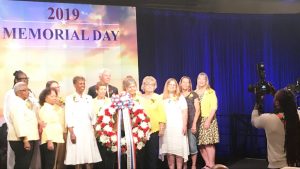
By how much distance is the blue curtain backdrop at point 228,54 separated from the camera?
8.66 m

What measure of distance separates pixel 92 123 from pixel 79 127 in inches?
7.0

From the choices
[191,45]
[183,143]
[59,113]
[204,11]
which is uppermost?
[204,11]

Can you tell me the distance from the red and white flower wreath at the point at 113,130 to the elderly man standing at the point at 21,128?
2.71 feet

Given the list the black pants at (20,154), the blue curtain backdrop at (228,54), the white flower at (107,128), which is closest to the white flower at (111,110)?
the white flower at (107,128)

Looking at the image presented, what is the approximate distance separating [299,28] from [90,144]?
4970mm

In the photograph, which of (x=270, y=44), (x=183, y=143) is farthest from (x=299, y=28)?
(x=183, y=143)

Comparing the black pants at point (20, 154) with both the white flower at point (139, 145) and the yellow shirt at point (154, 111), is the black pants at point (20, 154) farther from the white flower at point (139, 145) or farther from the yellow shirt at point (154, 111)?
the yellow shirt at point (154, 111)

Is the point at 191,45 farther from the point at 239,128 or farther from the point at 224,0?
the point at 239,128

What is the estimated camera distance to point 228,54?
9.38 m

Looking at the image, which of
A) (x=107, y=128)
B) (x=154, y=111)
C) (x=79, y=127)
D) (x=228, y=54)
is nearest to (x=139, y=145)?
(x=107, y=128)

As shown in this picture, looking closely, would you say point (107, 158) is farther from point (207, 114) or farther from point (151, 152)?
point (207, 114)

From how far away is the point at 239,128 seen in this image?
933 centimetres

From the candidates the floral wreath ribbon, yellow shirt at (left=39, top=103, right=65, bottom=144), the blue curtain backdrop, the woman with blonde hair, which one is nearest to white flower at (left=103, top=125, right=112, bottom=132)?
the floral wreath ribbon

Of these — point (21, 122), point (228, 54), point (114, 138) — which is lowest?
point (114, 138)
